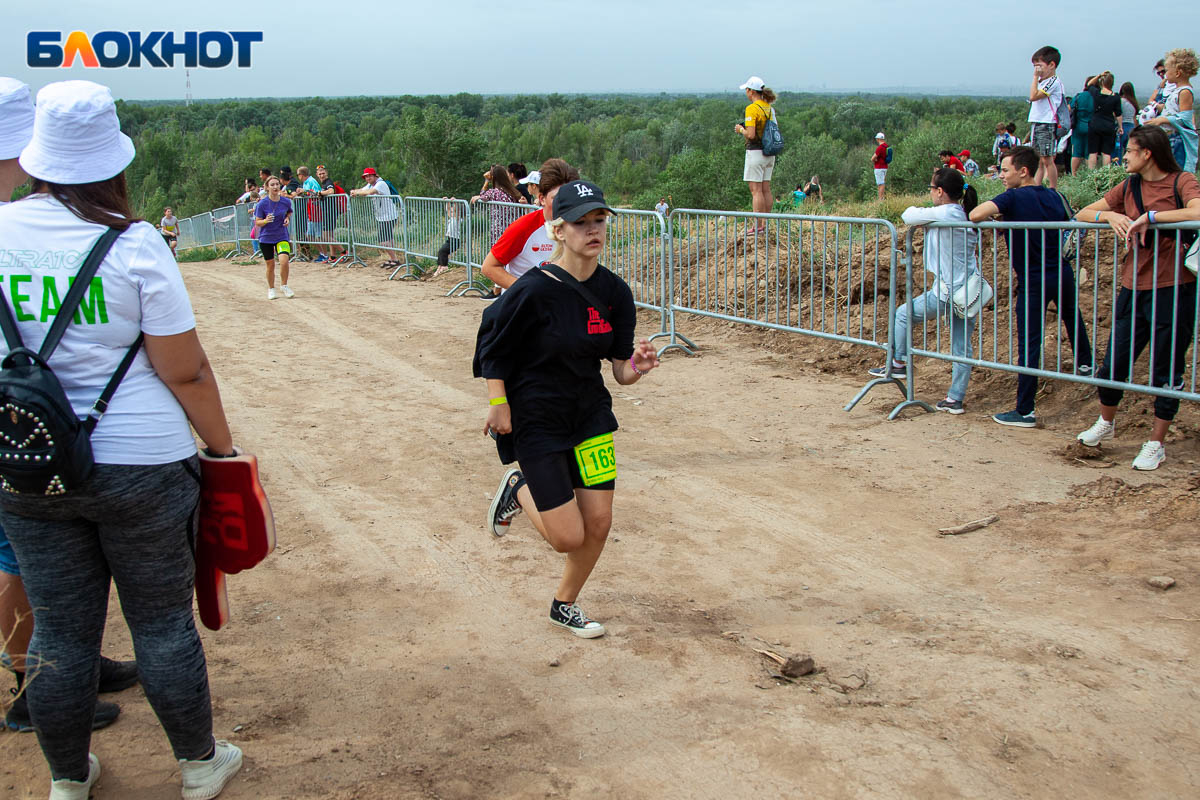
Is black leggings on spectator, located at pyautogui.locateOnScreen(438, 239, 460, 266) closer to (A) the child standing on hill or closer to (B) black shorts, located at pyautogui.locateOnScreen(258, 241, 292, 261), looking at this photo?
(B) black shorts, located at pyautogui.locateOnScreen(258, 241, 292, 261)

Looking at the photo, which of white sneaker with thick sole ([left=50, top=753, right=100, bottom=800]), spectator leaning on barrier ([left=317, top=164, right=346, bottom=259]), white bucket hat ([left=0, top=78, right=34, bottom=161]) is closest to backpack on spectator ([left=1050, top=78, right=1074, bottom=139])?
white bucket hat ([left=0, top=78, right=34, bottom=161])

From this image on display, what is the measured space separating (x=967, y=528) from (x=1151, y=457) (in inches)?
66.4

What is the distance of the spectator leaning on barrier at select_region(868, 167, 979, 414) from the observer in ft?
25.1

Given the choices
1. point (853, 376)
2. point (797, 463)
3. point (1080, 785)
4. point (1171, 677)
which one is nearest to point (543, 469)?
point (1080, 785)

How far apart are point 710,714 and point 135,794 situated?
1.91m

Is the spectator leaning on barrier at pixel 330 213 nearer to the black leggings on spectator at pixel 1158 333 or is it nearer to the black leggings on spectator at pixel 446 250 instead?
the black leggings on spectator at pixel 446 250

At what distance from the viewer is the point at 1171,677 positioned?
3812 millimetres

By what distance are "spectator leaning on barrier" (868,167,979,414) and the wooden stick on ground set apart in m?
2.22

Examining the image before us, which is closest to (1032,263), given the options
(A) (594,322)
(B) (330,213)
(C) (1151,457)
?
(C) (1151,457)

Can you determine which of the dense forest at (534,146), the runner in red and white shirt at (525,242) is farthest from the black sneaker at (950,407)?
the dense forest at (534,146)

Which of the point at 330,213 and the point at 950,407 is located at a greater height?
the point at 330,213

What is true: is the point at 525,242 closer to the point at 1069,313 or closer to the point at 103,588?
the point at 103,588

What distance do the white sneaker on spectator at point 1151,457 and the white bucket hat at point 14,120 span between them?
6206mm

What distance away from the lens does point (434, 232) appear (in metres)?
16.7
